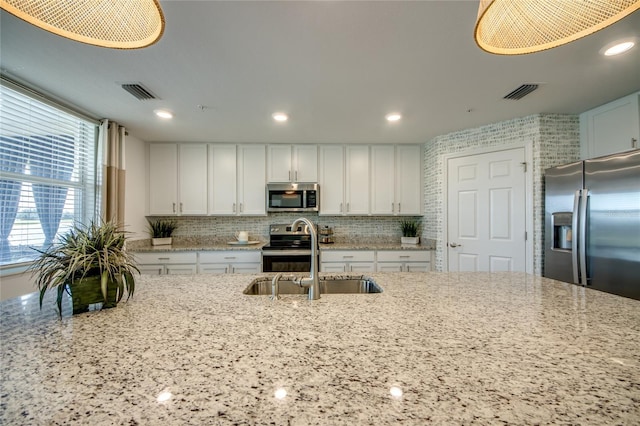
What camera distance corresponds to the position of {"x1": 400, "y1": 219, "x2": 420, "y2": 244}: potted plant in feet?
12.3

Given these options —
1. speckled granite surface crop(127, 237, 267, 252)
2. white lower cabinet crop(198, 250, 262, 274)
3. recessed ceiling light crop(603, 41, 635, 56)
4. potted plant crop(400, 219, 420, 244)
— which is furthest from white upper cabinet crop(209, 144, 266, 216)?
recessed ceiling light crop(603, 41, 635, 56)

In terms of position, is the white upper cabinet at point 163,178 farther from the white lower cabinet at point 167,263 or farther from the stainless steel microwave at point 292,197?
the stainless steel microwave at point 292,197

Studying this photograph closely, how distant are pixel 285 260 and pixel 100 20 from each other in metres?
2.87

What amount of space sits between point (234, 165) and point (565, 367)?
3.67m

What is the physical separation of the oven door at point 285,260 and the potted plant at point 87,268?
238 centimetres

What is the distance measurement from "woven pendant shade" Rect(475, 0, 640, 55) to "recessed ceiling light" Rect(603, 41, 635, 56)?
1.45 m

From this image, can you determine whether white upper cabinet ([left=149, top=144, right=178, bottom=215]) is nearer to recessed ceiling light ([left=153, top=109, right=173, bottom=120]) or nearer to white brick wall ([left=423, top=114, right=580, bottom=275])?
recessed ceiling light ([left=153, top=109, right=173, bottom=120])

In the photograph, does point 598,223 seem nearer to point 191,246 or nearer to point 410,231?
point 410,231

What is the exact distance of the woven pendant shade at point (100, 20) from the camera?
0.68m

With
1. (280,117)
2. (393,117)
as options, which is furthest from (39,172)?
(393,117)

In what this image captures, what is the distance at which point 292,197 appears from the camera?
Answer: 11.9 feet

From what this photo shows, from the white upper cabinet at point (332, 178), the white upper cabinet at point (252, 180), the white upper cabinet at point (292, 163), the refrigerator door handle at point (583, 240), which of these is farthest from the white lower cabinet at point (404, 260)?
the white upper cabinet at point (252, 180)

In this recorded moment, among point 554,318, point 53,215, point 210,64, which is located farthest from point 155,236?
point 554,318

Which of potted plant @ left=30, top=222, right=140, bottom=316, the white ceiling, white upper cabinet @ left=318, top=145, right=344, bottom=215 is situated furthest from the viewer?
white upper cabinet @ left=318, top=145, right=344, bottom=215
